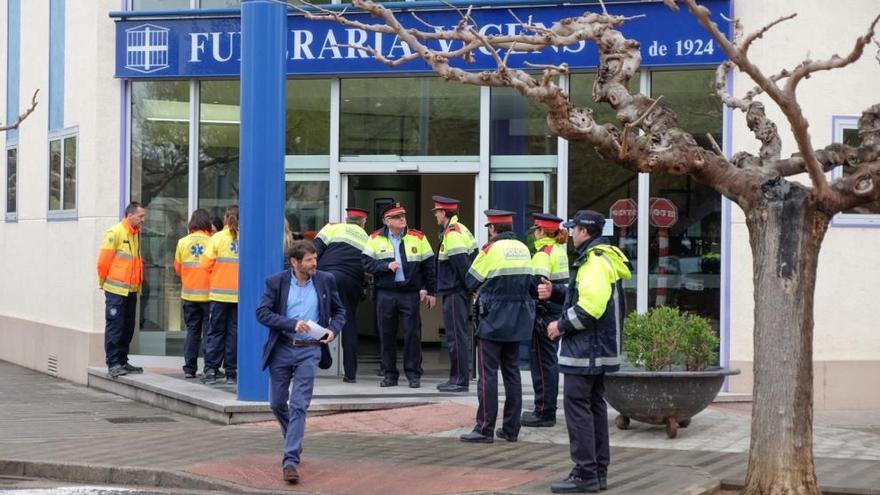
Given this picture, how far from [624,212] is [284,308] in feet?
19.3

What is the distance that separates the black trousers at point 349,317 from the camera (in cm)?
1452

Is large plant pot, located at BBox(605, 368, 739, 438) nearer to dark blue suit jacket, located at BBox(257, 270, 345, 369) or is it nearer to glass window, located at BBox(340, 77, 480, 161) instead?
dark blue suit jacket, located at BBox(257, 270, 345, 369)

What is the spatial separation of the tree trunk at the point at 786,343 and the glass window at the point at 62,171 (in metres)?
10.9

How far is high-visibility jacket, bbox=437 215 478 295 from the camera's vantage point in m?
13.6

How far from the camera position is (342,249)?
47.8 ft

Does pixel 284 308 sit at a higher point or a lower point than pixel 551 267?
lower

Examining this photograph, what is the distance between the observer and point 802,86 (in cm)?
1369

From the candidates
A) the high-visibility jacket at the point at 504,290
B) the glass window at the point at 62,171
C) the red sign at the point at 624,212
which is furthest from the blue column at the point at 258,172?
the glass window at the point at 62,171

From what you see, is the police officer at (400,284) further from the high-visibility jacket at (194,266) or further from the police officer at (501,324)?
the police officer at (501,324)

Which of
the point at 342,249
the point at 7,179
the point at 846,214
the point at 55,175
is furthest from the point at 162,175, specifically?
the point at 846,214

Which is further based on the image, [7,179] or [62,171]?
[7,179]

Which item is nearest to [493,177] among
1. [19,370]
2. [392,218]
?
[392,218]

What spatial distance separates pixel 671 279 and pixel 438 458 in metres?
5.02

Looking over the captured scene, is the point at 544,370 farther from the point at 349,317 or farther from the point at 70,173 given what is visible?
the point at 70,173
